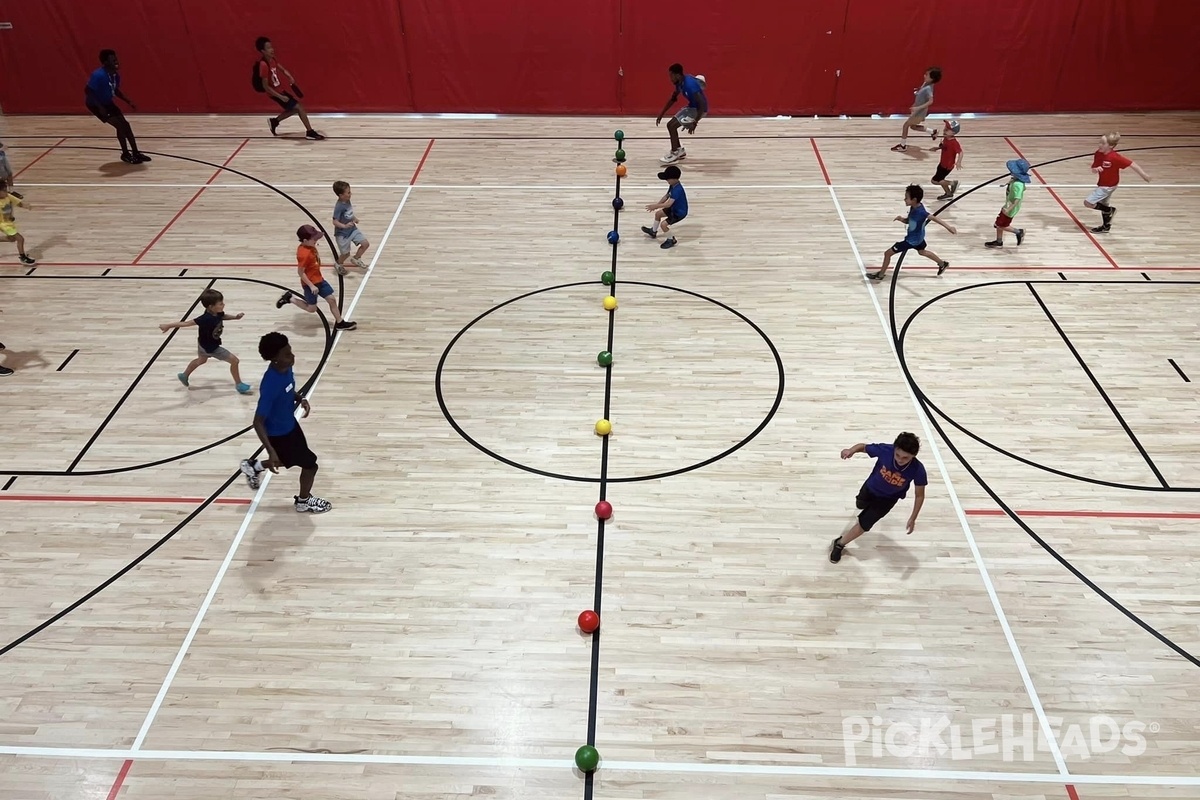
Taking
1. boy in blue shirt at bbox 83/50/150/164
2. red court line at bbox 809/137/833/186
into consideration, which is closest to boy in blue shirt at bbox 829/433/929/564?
red court line at bbox 809/137/833/186

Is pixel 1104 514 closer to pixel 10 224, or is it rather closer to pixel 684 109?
pixel 684 109

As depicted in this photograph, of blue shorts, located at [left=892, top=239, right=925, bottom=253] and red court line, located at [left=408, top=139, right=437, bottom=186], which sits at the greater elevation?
blue shorts, located at [left=892, top=239, right=925, bottom=253]

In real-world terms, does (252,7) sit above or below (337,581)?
above

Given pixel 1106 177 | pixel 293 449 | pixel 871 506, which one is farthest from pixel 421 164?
pixel 1106 177

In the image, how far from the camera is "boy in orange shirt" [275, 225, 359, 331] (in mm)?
7531

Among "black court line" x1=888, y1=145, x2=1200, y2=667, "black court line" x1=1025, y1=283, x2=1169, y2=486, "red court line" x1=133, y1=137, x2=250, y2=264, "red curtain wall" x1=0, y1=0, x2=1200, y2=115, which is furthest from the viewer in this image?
"red curtain wall" x1=0, y1=0, x2=1200, y2=115

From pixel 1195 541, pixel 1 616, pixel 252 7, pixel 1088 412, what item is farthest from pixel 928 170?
pixel 1 616

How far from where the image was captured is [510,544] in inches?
230

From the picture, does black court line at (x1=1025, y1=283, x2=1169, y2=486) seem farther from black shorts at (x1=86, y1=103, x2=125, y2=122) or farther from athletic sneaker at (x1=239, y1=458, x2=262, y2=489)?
black shorts at (x1=86, y1=103, x2=125, y2=122)

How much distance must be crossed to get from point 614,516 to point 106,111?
1013 centimetres

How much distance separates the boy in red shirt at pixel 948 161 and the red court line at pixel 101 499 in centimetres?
921

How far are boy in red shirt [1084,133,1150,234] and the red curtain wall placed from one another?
3.66 m

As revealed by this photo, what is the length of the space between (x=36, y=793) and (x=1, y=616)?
1.50 m

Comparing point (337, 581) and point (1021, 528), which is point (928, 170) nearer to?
point (1021, 528)
